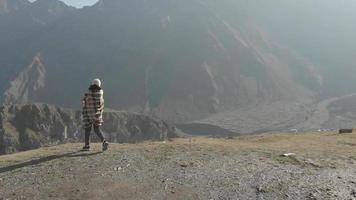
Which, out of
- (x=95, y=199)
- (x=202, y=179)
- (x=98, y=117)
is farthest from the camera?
(x=98, y=117)

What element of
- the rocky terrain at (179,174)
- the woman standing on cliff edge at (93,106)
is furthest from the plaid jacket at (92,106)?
the rocky terrain at (179,174)

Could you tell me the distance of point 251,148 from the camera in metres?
25.1

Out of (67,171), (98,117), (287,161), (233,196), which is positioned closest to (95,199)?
(67,171)

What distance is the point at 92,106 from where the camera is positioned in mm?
22375

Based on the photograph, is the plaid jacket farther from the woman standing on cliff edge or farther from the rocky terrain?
the rocky terrain

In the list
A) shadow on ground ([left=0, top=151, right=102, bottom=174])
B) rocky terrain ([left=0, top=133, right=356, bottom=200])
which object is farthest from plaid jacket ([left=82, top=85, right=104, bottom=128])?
rocky terrain ([left=0, top=133, right=356, bottom=200])

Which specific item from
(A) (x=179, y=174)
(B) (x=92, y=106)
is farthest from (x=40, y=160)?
(A) (x=179, y=174)

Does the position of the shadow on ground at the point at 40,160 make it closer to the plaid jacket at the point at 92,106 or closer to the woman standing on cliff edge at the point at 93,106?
the woman standing on cliff edge at the point at 93,106

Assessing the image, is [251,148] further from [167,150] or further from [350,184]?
[350,184]

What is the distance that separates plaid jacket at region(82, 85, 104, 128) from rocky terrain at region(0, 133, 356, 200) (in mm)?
1421

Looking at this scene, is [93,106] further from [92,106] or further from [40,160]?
[40,160]

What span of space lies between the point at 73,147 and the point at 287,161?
10722 mm

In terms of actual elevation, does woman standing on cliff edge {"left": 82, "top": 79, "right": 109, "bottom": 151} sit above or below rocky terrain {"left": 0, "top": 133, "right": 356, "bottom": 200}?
above

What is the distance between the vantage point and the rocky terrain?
17625mm
